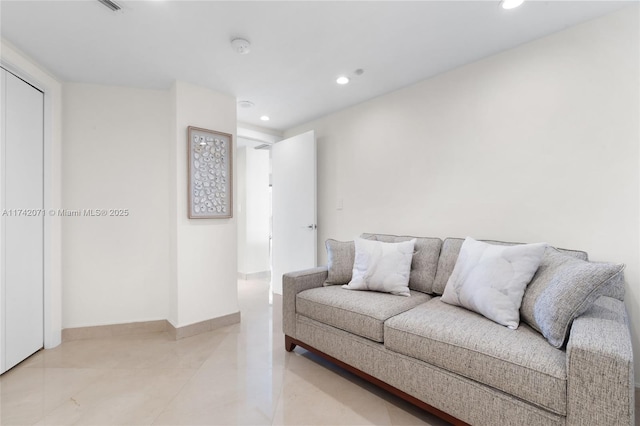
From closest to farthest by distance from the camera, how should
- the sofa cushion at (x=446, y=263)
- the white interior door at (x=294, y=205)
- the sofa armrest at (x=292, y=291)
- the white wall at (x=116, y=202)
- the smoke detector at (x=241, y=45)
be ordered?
the smoke detector at (x=241, y=45), the sofa cushion at (x=446, y=263), the sofa armrest at (x=292, y=291), the white wall at (x=116, y=202), the white interior door at (x=294, y=205)

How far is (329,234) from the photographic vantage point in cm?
352

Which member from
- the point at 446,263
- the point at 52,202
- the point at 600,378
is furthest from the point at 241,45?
the point at 600,378

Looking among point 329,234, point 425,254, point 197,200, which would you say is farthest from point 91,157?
point 425,254

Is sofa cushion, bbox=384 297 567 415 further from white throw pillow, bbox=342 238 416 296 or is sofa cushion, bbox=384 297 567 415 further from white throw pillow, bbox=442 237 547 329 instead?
white throw pillow, bbox=342 238 416 296

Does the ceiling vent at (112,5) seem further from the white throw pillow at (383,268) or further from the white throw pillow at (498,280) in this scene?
the white throw pillow at (498,280)

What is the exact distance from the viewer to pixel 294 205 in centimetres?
376

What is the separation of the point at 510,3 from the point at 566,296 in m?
1.61

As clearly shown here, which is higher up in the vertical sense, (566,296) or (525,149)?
(525,149)

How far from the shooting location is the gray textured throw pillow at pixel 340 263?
2418mm

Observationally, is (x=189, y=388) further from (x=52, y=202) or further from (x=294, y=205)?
(x=294, y=205)

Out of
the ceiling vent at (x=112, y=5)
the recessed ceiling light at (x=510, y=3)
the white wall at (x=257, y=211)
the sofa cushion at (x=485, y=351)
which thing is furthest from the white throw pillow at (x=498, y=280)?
the white wall at (x=257, y=211)

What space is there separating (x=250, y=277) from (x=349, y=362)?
3.35m

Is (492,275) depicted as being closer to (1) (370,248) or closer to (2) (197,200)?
(1) (370,248)

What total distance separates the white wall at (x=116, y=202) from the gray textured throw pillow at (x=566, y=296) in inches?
116
